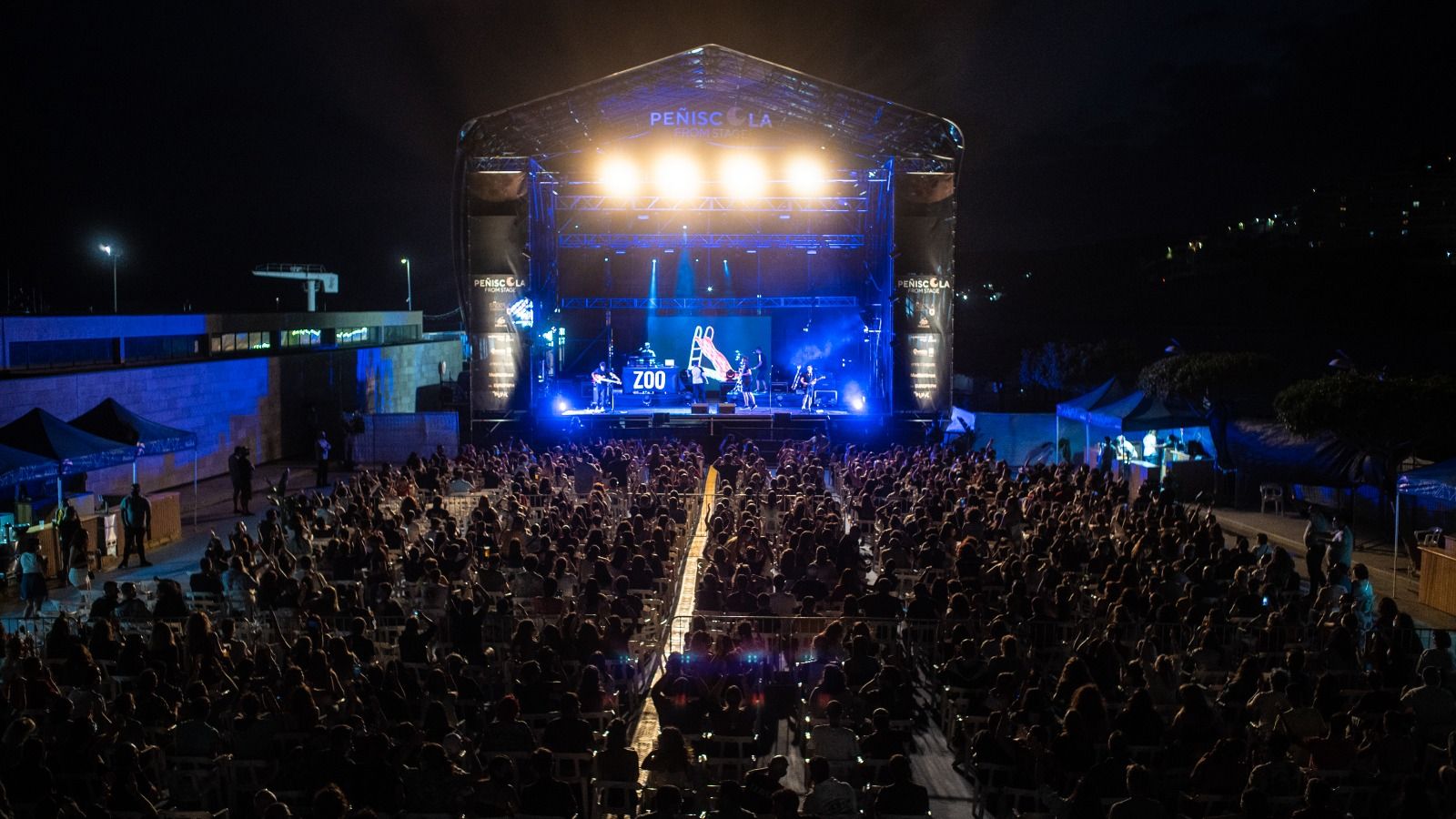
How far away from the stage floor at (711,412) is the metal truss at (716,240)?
4.06 metres

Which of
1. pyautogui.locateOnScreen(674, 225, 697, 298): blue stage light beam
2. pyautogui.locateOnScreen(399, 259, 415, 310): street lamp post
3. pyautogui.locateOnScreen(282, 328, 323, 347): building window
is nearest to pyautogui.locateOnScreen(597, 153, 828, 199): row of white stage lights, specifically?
pyautogui.locateOnScreen(674, 225, 697, 298): blue stage light beam

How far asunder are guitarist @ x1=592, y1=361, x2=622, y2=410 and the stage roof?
599 centimetres

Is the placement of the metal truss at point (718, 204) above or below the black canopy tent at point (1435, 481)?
above

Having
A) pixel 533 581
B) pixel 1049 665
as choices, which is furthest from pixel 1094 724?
pixel 533 581

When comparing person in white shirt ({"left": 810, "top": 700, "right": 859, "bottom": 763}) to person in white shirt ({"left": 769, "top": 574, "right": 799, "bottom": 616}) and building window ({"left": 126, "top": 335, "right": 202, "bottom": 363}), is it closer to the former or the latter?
person in white shirt ({"left": 769, "top": 574, "right": 799, "bottom": 616})

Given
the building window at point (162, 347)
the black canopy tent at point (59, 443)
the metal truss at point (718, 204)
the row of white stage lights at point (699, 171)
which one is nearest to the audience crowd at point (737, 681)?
the black canopy tent at point (59, 443)

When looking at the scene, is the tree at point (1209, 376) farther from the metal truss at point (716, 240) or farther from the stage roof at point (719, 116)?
the metal truss at point (716, 240)

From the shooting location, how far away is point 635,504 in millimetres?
13445

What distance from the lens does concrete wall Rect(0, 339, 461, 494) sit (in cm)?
1900

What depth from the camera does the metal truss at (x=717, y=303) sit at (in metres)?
27.6

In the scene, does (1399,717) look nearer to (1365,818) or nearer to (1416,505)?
(1365,818)

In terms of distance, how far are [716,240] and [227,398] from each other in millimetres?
12000

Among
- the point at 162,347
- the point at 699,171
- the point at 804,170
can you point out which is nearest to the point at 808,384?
the point at 804,170

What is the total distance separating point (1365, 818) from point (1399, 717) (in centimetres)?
62
